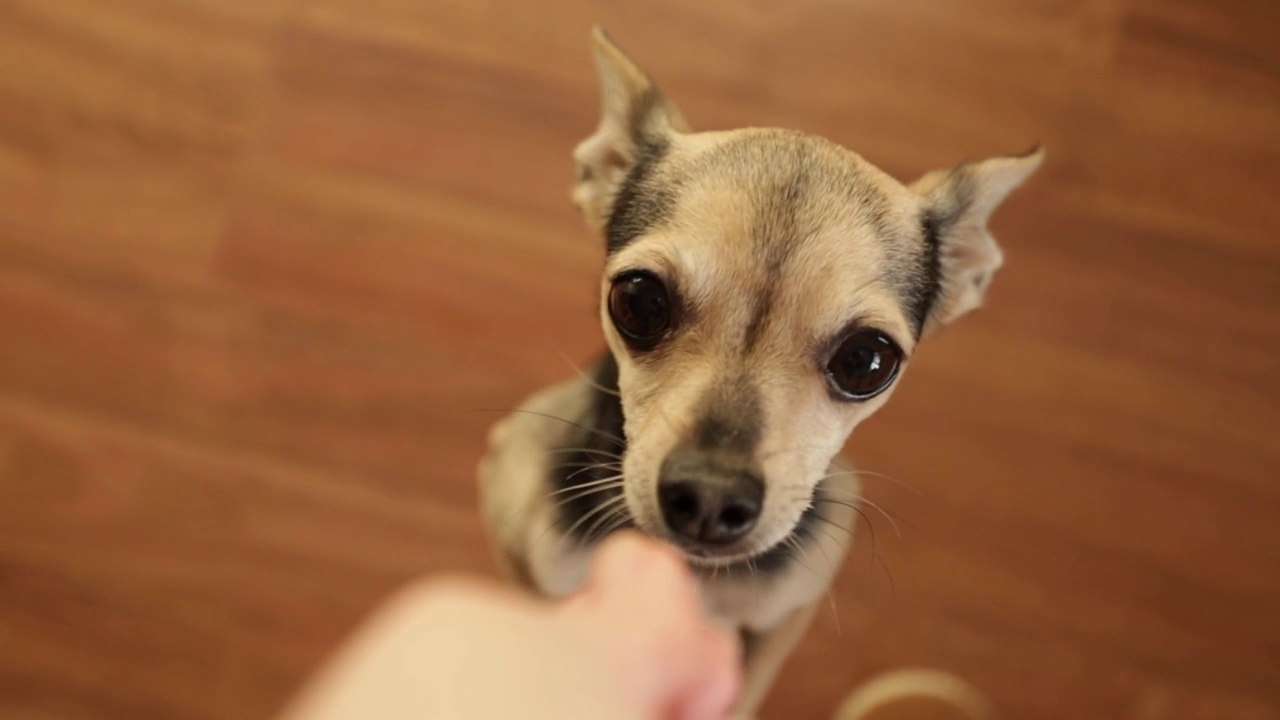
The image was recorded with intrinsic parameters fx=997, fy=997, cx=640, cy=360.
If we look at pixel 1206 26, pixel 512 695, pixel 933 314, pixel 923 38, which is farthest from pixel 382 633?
pixel 1206 26

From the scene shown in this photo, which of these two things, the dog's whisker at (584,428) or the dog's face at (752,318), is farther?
the dog's whisker at (584,428)

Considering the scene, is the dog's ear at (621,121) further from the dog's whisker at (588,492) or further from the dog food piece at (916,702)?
the dog food piece at (916,702)

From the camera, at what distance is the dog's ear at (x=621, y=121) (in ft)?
5.30

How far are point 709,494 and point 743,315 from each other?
0.27 meters

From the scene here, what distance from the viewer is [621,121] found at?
1.64 m

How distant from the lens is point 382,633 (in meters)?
0.62

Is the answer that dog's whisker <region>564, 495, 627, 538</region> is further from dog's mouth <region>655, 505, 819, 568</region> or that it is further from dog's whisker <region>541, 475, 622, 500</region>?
dog's mouth <region>655, 505, 819, 568</region>

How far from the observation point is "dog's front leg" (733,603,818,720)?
195 cm

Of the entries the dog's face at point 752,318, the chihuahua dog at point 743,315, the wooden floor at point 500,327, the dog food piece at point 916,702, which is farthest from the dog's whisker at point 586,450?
the dog food piece at point 916,702

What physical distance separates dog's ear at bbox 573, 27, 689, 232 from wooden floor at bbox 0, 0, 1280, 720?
96 cm

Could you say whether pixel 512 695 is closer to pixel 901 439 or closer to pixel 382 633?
pixel 382 633

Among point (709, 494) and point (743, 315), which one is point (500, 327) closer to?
point (743, 315)

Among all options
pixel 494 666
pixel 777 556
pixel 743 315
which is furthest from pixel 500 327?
pixel 494 666

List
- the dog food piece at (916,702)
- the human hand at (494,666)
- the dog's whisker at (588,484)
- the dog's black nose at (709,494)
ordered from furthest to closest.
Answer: the dog food piece at (916,702) → the dog's whisker at (588,484) → the dog's black nose at (709,494) → the human hand at (494,666)
